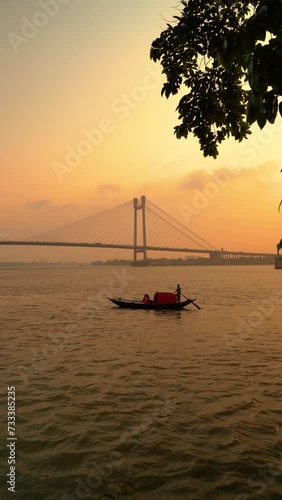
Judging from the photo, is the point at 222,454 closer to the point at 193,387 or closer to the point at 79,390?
the point at 193,387

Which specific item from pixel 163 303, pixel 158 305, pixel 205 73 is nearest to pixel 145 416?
pixel 205 73

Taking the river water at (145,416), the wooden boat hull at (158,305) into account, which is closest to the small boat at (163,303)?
the wooden boat hull at (158,305)

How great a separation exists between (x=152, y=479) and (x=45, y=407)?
13.0ft

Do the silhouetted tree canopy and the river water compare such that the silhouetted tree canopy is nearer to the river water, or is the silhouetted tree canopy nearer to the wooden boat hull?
the river water

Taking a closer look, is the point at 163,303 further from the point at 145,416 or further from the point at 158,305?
the point at 145,416

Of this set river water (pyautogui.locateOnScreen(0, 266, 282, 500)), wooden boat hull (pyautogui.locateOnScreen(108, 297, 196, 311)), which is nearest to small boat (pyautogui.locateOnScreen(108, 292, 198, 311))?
wooden boat hull (pyautogui.locateOnScreen(108, 297, 196, 311))

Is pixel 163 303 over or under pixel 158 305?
over

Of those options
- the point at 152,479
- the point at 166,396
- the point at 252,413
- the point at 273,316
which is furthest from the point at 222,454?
the point at 273,316

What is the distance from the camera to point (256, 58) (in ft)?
8.36

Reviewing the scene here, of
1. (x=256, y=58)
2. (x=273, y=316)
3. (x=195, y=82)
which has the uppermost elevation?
(x=195, y=82)

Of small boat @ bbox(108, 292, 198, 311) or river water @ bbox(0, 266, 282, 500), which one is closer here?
river water @ bbox(0, 266, 282, 500)

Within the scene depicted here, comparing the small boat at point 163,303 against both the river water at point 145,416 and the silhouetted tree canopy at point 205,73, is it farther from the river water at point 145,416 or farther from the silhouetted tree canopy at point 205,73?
the silhouetted tree canopy at point 205,73

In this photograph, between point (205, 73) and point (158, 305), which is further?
point (158, 305)

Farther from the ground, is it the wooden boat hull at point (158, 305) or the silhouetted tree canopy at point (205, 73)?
the silhouetted tree canopy at point (205, 73)
